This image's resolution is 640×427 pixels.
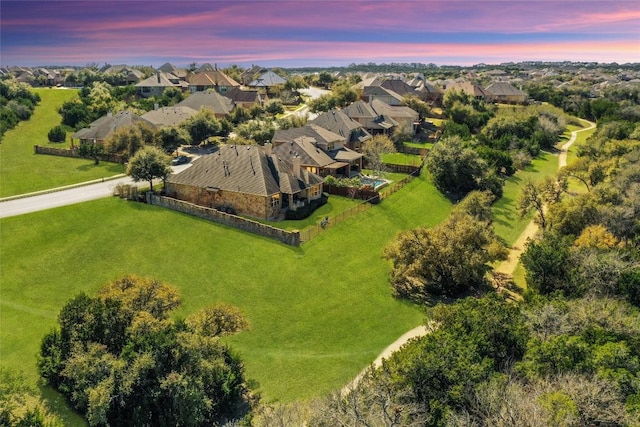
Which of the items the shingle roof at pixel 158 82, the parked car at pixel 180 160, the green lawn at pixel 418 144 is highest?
the shingle roof at pixel 158 82

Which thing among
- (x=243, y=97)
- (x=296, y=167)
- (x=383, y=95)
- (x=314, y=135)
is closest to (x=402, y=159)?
(x=314, y=135)

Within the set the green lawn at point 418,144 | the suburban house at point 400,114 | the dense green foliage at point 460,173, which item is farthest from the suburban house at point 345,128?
the dense green foliage at point 460,173

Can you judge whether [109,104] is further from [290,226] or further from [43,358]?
[43,358]

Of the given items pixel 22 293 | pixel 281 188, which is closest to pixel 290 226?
pixel 281 188

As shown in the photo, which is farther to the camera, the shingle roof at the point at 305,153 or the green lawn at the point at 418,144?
the green lawn at the point at 418,144

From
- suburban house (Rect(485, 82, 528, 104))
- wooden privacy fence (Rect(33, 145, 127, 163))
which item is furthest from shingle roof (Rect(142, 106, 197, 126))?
suburban house (Rect(485, 82, 528, 104))

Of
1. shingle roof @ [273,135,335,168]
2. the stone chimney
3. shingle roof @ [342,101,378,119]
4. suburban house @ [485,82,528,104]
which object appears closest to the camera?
the stone chimney

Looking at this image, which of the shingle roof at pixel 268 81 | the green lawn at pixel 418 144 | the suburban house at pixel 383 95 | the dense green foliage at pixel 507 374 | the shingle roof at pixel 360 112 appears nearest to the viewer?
the dense green foliage at pixel 507 374

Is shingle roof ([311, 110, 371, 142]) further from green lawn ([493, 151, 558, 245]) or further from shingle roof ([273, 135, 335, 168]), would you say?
green lawn ([493, 151, 558, 245])

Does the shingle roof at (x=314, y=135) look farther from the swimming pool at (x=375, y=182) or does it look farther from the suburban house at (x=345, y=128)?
the swimming pool at (x=375, y=182)
